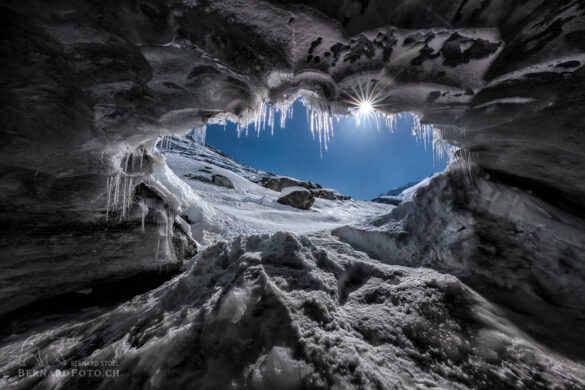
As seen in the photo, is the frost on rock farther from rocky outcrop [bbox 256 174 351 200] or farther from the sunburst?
rocky outcrop [bbox 256 174 351 200]

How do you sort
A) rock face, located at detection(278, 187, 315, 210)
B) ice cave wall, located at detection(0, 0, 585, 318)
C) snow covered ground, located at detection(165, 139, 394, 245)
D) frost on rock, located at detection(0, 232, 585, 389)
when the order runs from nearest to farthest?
frost on rock, located at detection(0, 232, 585, 389), ice cave wall, located at detection(0, 0, 585, 318), snow covered ground, located at detection(165, 139, 394, 245), rock face, located at detection(278, 187, 315, 210)

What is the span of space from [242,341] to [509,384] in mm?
2192

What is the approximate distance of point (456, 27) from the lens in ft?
6.73

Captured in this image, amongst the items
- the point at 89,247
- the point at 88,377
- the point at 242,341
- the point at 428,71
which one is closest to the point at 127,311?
the point at 88,377

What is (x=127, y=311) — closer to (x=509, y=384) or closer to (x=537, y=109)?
(x=509, y=384)

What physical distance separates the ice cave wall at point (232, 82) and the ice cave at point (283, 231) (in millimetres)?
21

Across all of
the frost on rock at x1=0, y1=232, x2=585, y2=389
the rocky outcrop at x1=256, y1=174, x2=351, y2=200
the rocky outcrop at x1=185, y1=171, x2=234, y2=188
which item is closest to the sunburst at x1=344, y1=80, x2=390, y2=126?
the frost on rock at x1=0, y1=232, x2=585, y2=389

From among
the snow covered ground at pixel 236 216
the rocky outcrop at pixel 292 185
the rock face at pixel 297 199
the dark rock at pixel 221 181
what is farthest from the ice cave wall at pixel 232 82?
the rocky outcrop at pixel 292 185

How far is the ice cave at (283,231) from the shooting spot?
5.75 feet

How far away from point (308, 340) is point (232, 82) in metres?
3.09

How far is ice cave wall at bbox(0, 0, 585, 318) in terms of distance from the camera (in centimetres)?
193

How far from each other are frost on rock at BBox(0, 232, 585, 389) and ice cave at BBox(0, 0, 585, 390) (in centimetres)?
2

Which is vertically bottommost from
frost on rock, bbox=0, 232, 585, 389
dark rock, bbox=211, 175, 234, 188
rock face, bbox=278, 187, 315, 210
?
frost on rock, bbox=0, 232, 585, 389

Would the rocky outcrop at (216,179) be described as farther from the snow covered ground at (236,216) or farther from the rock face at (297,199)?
the rock face at (297,199)
